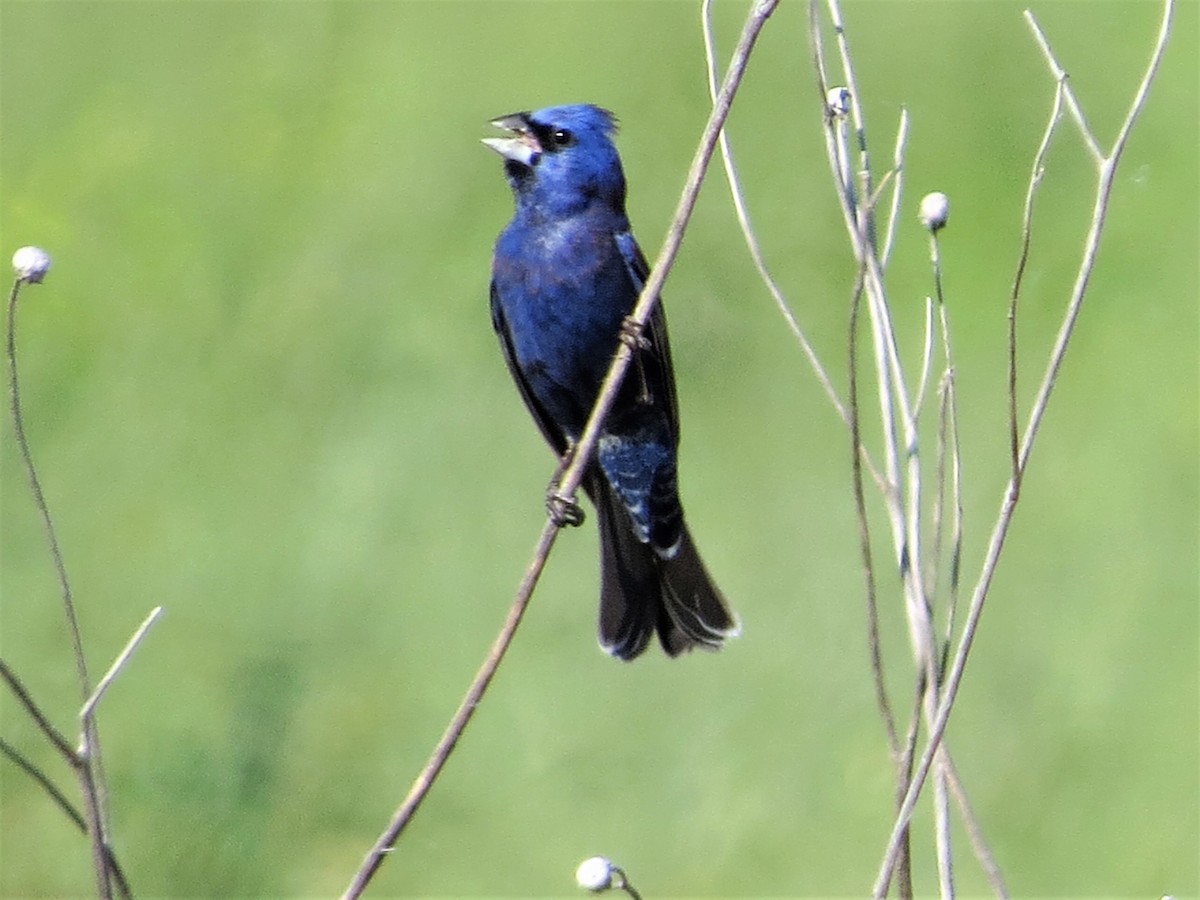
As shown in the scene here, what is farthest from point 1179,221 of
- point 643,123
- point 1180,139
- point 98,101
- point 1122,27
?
point 98,101

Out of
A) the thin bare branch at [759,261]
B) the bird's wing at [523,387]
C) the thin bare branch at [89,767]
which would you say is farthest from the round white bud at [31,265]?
the bird's wing at [523,387]

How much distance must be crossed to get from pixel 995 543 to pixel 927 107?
2.01m

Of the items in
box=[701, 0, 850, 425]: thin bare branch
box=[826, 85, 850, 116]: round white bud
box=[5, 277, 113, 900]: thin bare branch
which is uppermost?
box=[826, 85, 850, 116]: round white bud

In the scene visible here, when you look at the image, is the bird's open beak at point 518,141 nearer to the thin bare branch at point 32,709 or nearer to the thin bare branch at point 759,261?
the thin bare branch at point 759,261

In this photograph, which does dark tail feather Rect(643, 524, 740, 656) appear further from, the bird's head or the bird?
the bird's head

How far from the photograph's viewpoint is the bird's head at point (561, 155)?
2.58 meters

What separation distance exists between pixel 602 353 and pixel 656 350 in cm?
15

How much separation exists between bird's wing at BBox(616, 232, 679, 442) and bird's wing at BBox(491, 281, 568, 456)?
0.80 ft

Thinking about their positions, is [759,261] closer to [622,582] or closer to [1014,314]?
[1014,314]

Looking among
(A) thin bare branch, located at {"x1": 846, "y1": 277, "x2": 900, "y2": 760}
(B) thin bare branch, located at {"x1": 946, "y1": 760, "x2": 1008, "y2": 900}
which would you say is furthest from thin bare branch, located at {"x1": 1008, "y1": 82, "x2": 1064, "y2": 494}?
(B) thin bare branch, located at {"x1": 946, "y1": 760, "x2": 1008, "y2": 900}

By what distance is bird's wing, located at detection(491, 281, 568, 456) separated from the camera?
278 cm

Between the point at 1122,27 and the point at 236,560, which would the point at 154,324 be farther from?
the point at 1122,27

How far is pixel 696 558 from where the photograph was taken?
2.87m

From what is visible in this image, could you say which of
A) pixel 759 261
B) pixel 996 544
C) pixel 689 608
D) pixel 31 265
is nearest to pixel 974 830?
pixel 996 544
